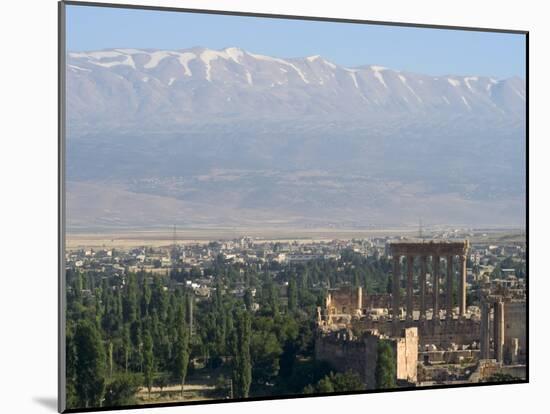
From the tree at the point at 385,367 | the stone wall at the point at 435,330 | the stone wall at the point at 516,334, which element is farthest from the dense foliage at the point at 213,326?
the stone wall at the point at 516,334

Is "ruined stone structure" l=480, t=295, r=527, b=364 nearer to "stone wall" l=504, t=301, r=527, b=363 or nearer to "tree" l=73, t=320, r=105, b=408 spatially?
"stone wall" l=504, t=301, r=527, b=363

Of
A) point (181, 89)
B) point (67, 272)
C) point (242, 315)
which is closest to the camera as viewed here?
point (67, 272)

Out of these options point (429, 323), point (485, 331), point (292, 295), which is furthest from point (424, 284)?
point (292, 295)

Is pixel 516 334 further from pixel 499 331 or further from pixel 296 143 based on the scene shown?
pixel 296 143

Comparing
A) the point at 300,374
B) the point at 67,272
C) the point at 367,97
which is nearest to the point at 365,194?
the point at 367,97

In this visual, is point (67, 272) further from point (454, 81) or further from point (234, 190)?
point (454, 81)

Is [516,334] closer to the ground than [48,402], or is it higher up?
higher up
